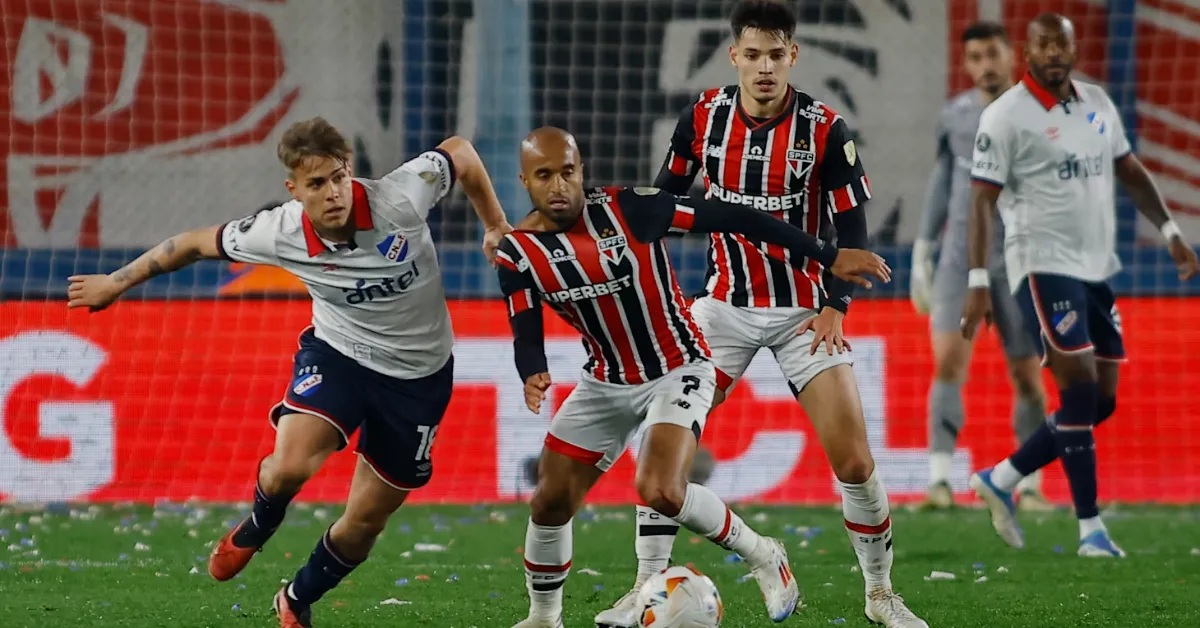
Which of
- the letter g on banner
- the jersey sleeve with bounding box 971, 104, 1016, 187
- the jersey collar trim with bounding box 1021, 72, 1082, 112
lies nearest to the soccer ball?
the jersey sleeve with bounding box 971, 104, 1016, 187

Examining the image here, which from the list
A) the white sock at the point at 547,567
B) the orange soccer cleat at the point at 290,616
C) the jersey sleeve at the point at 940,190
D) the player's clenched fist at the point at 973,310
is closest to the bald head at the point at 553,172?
the white sock at the point at 547,567

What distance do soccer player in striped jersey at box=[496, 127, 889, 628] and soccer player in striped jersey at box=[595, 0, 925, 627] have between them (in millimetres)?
245

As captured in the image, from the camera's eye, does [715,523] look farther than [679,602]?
Yes

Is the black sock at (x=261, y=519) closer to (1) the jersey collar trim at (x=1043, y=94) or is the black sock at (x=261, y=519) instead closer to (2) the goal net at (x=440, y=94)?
(1) the jersey collar trim at (x=1043, y=94)

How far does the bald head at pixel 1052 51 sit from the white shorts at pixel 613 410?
98.4 inches

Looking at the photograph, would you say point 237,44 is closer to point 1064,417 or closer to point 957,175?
point 957,175

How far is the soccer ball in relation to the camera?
4.48 m

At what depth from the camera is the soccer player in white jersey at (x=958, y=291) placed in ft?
26.5

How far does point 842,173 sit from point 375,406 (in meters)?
1.58

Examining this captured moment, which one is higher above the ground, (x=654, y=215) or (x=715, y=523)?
(x=654, y=215)

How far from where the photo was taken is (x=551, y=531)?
491cm

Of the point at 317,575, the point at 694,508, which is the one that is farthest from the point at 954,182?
the point at 317,575

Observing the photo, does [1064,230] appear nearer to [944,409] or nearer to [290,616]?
[944,409]

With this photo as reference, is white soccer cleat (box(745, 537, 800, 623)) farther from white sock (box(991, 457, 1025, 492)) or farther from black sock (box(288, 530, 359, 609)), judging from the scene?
white sock (box(991, 457, 1025, 492))
